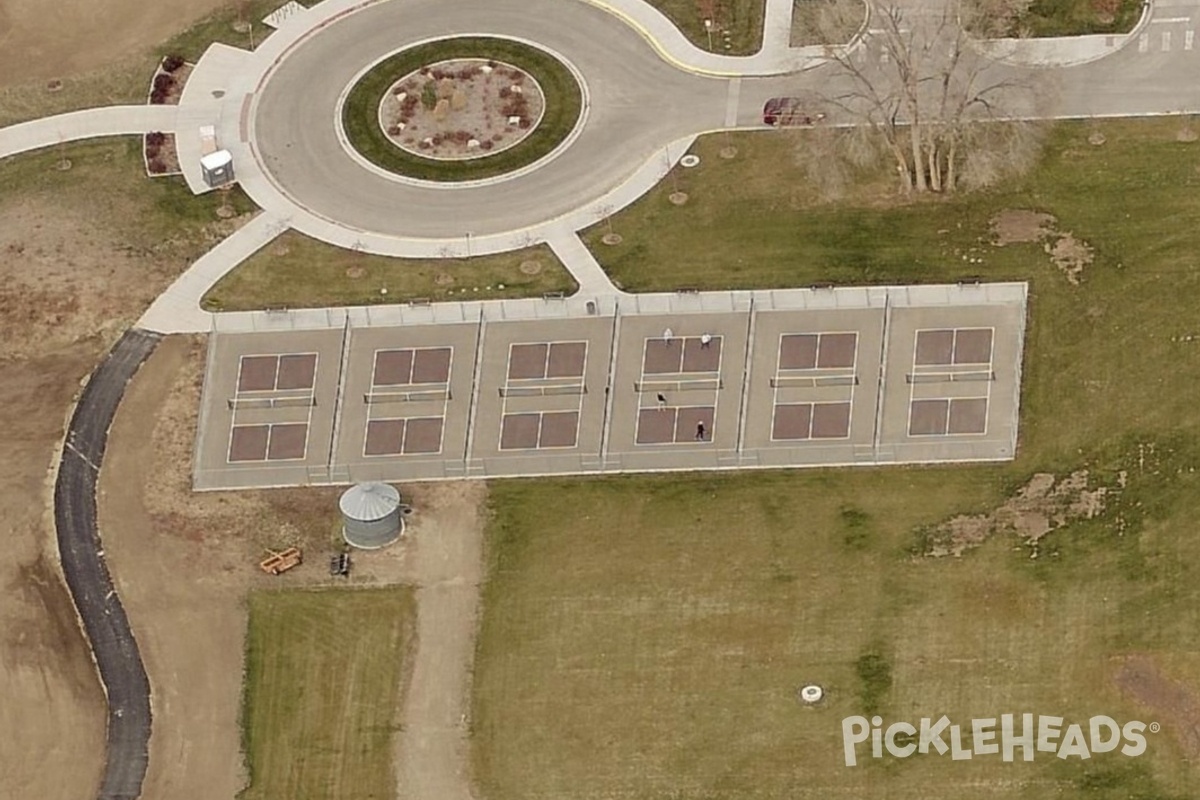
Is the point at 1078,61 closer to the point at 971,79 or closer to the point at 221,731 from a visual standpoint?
the point at 971,79

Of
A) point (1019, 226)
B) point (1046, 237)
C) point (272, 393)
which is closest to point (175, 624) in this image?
point (272, 393)

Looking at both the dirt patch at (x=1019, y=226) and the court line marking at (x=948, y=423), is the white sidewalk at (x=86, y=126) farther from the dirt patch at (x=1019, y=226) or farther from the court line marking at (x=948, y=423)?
the dirt patch at (x=1019, y=226)

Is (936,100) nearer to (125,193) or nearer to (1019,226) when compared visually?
(1019,226)

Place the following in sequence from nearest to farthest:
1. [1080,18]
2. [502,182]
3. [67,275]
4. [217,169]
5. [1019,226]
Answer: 1. [1019,226]
2. [67,275]
3. [502,182]
4. [217,169]
5. [1080,18]

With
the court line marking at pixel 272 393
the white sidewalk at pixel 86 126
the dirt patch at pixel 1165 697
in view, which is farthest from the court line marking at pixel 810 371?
the white sidewalk at pixel 86 126

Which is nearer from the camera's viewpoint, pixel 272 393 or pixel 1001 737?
pixel 1001 737

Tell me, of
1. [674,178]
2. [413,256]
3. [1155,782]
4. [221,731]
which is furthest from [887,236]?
[221,731]
